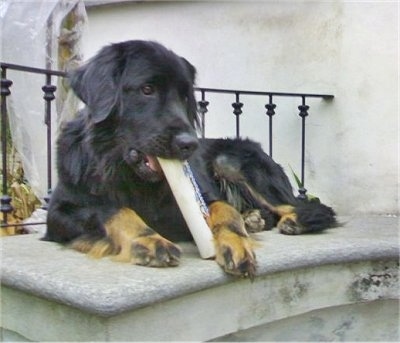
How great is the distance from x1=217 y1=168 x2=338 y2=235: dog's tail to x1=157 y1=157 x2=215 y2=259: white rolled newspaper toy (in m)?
0.85

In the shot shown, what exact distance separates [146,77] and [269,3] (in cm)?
244

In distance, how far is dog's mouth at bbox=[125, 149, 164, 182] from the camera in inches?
94.4

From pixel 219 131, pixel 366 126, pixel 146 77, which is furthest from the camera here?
pixel 219 131

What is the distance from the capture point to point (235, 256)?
225 centimetres

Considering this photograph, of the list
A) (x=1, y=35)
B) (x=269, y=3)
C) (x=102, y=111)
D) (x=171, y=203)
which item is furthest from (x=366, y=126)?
(x=1, y=35)

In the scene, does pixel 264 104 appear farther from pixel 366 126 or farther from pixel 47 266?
pixel 47 266

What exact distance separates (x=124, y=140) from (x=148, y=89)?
219 millimetres

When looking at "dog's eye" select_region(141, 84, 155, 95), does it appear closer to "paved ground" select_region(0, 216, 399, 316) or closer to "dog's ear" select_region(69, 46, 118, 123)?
"dog's ear" select_region(69, 46, 118, 123)

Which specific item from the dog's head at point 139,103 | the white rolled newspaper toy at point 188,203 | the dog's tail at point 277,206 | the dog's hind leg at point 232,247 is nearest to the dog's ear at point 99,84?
the dog's head at point 139,103

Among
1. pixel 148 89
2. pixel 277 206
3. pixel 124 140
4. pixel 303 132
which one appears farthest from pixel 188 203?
pixel 303 132

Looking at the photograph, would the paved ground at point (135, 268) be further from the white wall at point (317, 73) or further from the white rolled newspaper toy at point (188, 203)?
the white wall at point (317, 73)

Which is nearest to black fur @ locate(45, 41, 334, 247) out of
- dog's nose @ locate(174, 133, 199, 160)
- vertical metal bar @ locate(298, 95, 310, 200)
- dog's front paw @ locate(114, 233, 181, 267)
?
dog's nose @ locate(174, 133, 199, 160)

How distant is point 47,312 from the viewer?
2.11m

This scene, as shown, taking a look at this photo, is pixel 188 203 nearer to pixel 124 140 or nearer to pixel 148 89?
pixel 124 140
